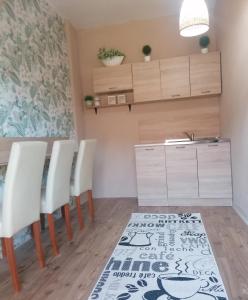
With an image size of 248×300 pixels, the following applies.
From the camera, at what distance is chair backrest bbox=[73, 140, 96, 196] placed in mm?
2998

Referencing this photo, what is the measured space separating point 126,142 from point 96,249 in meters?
2.19

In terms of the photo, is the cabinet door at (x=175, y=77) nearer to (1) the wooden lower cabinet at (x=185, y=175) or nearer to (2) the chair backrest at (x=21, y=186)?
(1) the wooden lower cabinet at (x=185, y=175)

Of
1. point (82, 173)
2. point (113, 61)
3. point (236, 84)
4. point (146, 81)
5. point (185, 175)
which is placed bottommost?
point (185, 175)

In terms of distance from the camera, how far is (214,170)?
3.50 meters

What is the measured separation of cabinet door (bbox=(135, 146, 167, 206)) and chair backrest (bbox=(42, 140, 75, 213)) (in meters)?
1.30

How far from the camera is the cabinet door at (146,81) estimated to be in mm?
3859

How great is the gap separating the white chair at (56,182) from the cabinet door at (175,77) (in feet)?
6.05

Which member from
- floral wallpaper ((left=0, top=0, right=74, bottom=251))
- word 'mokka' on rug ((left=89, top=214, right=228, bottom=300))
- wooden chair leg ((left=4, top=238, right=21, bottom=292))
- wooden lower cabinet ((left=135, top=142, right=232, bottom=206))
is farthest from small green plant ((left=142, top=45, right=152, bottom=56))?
wooden chair leg ((left=4, top=238, right=21, bottom=292))

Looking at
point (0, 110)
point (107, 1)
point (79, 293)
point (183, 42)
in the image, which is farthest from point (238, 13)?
point (79, 293)

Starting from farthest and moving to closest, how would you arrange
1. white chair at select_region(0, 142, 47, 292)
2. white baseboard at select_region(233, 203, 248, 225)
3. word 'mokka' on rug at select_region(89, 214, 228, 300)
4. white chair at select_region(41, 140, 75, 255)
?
1. white baseboard at select_region(233, 203, 248, 225)
2. white chair at select_region(41, 140, 75, 255)
3. white chair at select_region(0, 142, 47, 292)
4. word 'mokka' on rug at select_region(89, 214, 228, 300)

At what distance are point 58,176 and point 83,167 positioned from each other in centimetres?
66

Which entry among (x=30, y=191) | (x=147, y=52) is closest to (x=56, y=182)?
(x=30, y=191)

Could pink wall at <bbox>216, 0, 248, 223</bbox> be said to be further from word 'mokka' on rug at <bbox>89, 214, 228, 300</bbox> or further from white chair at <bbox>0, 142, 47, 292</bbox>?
white chair at <bbox>0, 142, 47, 292</bbox>

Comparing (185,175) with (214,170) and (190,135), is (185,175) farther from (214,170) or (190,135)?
(190,135)
